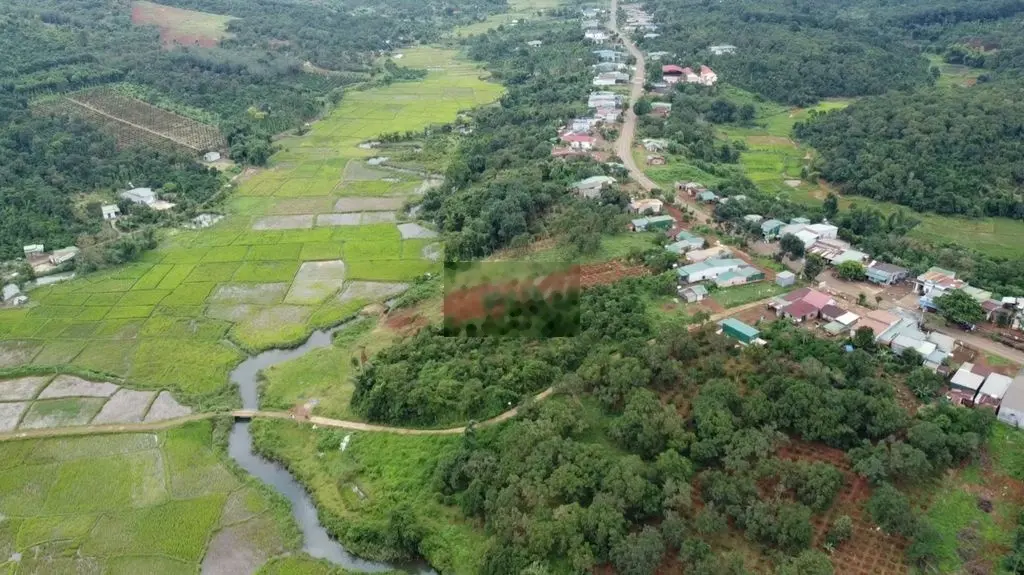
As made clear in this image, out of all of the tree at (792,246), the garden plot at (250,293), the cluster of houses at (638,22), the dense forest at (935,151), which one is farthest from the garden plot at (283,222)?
the cluster of houses at (638,22)

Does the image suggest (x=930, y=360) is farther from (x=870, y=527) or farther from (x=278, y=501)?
(x=278, y=501)

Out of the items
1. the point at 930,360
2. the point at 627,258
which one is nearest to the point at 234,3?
the point at 627,258

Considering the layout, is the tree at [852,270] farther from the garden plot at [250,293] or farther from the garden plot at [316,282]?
the garden plot at [250,293]

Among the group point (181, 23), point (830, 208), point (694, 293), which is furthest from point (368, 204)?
point (181, 23)

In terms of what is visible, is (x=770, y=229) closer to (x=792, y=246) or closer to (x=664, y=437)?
(x=792, y=246)

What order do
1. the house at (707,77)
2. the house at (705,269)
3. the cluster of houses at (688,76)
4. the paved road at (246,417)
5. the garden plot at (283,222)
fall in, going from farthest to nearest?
1. the house at (707,77)
2. the cluster of houses at (688,76)
3. the garden plot at (283,222)
4. the house at (705,269)
5. the paved road at (246,417)

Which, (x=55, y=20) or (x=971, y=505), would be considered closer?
(x=971, y=505)

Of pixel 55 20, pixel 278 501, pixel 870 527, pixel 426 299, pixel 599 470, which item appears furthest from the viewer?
pixel 55 20

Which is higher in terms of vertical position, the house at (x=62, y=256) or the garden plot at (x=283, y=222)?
the house at (x=62, y=256)
